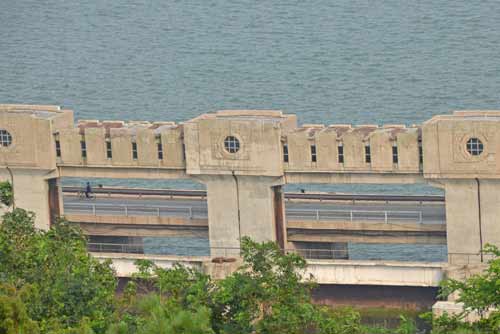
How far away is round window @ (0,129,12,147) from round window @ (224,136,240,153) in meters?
9.90

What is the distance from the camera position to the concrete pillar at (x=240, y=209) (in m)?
80.1

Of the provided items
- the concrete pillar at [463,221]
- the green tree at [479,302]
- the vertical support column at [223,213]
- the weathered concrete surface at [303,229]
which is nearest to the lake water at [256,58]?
the weathered concrete surface at [303,229]

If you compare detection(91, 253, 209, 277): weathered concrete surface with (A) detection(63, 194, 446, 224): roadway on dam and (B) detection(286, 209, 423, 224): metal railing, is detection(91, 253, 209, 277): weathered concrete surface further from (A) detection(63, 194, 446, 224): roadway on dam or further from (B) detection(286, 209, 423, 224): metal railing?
(B) detection(286, 209, 423, 224): metal railing

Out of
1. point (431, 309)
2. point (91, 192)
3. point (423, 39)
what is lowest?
point (431, 309)

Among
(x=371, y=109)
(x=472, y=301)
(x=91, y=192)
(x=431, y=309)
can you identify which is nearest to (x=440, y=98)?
(x=371, y=109)

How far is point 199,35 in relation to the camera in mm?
143500

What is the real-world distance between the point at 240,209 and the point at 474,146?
10578 millimetres

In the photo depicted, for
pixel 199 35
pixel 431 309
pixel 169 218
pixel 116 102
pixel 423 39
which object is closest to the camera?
pixel 431 309

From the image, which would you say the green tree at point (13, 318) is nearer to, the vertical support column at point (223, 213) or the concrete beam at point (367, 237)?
the vertical support column at point (223, 213)

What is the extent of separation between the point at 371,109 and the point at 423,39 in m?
22.5

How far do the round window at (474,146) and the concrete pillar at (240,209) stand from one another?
27.3 ft

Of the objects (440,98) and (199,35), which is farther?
(199,35)

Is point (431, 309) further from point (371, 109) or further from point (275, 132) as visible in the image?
point (371, 109)

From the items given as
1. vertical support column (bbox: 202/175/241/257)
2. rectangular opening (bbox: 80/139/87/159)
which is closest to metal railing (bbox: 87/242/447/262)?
vertical support column (bbox: 202/175/241/257)
